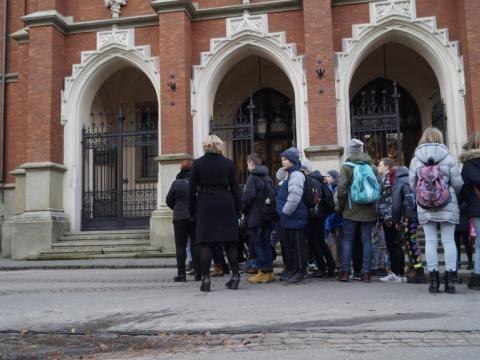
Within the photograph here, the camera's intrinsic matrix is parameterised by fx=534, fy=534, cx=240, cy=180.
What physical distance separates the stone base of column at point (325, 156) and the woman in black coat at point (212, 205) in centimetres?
675

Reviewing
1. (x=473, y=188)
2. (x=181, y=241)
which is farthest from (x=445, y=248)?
(x=181, y=241)

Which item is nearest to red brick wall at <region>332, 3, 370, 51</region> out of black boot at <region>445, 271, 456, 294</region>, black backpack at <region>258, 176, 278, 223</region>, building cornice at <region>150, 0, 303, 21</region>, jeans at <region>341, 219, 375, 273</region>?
building cornice at <region>150, 0, 303, 21</region>

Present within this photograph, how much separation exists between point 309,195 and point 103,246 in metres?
7.94

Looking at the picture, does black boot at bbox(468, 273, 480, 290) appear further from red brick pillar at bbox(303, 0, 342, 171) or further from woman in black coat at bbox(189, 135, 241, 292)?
red brick pillar at bbox(303, 0, 342, 171)

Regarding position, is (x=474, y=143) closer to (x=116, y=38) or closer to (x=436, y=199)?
(x=436, y=199)

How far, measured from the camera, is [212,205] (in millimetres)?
6668

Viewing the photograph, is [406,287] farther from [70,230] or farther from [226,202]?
[70,230]

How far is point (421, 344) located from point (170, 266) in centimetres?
779

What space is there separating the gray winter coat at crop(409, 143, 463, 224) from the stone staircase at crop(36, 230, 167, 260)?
26.1 feet

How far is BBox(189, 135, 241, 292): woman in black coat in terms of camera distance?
6.65 metres

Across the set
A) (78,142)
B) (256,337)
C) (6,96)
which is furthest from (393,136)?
(256,337)

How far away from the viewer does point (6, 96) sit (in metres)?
17.1

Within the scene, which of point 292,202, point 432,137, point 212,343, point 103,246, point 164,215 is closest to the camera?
point 212,343

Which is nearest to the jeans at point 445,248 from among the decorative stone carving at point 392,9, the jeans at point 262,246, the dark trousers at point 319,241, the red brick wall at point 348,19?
the dark trousers at point 319,241
